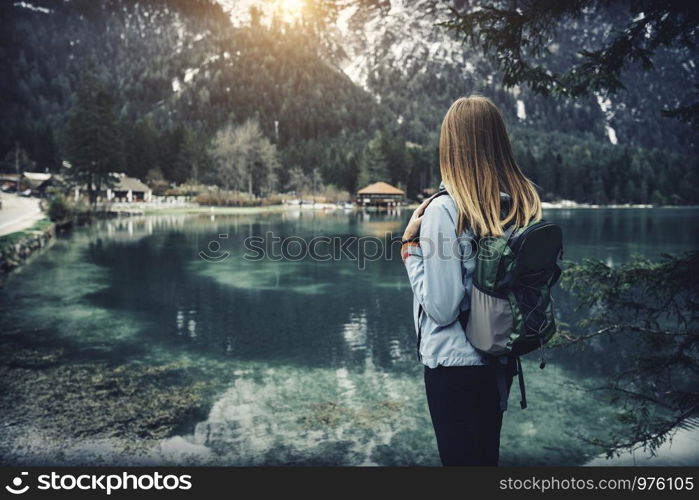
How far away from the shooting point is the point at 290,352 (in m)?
9.97

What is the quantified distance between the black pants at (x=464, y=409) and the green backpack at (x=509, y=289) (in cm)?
6

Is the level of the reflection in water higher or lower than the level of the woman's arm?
lower

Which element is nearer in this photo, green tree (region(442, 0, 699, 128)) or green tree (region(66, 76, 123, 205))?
green tree (region(442, 0, 699, 128))

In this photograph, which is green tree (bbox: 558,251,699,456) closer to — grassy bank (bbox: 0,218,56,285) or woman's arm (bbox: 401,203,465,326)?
woman's arm (bbox: 401,203,465,326)

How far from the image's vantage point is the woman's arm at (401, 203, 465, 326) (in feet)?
6.43

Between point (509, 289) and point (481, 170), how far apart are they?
473 millimetres

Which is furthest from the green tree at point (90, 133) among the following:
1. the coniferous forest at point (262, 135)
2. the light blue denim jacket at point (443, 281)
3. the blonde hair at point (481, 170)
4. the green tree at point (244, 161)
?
the light blue denim jacket at point (443, 281)

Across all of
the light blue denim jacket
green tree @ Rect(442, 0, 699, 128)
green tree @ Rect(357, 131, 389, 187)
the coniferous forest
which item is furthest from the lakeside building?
the light blue denim jacket

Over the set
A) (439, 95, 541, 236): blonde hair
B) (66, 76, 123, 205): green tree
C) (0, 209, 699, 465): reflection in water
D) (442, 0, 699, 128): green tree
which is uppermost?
(66, 76, 123, 205): green tree

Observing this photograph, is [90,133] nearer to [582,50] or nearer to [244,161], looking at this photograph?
[244,161]

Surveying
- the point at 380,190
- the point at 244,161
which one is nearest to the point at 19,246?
the point at 244,161

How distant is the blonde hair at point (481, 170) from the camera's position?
2.04 m

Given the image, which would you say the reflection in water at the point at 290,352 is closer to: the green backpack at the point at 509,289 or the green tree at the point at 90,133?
the green backpack at the point at 509,289

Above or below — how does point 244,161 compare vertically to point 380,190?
above
